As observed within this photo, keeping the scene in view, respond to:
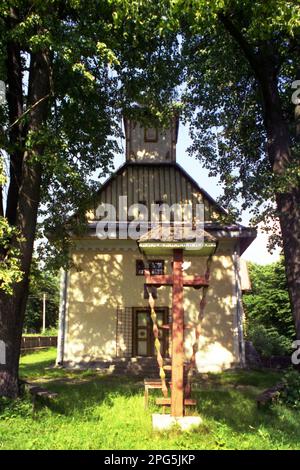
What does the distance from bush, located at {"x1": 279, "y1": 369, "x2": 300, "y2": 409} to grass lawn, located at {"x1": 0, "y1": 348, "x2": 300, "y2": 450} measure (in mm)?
357

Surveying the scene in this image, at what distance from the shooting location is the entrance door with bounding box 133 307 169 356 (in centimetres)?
1577

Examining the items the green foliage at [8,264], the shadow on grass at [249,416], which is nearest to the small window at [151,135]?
the green foliage at [8,264]

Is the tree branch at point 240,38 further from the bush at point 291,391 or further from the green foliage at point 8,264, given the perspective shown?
the bush at point 291,391

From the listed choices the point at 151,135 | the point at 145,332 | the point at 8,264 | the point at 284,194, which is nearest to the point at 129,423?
the point at 8,264

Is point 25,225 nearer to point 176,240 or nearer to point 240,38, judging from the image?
point 176,240

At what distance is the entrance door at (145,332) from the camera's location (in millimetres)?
15766

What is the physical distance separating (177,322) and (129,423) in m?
2.05

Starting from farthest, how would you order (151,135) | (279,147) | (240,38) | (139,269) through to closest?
(151,135) < (139,269) < (279,147) < (240,38)

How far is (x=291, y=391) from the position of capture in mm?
9344

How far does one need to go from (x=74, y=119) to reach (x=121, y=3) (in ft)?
11.6

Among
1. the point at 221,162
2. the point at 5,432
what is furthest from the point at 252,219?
the point at 5,432

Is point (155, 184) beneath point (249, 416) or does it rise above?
above

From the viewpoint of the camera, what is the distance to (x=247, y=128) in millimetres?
14406

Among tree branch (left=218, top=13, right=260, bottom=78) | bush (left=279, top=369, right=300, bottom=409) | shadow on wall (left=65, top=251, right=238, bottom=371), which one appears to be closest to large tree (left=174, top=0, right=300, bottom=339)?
tree branch (left=218, top=13, right=260, bottom=78)
